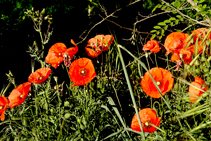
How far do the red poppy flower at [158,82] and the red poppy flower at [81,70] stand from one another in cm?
34

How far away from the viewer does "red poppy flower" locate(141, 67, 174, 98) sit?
123cm

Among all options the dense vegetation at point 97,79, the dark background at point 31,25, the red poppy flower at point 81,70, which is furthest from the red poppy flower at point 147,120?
the dark background at point 31,25

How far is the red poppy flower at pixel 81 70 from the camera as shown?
129 cm

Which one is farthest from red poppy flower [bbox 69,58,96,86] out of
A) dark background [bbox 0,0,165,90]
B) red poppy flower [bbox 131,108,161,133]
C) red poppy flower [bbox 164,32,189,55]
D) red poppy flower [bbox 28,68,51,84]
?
red poppy flower [bbox 164,32,189,55]

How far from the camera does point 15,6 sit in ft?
6.03

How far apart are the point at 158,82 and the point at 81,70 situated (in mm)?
537

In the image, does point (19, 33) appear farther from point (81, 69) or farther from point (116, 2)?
point (116, 2)

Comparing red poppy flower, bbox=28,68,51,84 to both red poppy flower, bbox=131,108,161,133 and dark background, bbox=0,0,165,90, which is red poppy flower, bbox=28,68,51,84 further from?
red poppy flower, bbox=131,108,161,133

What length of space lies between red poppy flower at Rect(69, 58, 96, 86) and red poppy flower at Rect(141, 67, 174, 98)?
34 centimetres

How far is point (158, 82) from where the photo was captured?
1.32 m

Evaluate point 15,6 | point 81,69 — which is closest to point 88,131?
point 81,69

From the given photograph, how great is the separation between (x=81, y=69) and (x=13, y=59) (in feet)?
3.00

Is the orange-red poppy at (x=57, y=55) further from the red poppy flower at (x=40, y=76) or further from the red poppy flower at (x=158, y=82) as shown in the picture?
the red poppy flower at (x=158, y=82)

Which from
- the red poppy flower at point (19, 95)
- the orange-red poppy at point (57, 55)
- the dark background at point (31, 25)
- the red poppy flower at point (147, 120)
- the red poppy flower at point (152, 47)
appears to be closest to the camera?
the red poppy flower at point (147, 120)
